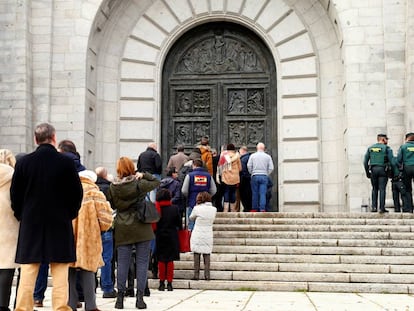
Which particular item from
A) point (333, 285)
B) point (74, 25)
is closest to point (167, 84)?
point (74, 25)

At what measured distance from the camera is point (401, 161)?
14.4m

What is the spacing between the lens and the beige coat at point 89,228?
731cm

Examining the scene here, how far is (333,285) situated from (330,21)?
10.7m

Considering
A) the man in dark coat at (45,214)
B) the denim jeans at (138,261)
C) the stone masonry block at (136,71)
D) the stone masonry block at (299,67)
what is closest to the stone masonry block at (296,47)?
the stone masonry block at (299,67)

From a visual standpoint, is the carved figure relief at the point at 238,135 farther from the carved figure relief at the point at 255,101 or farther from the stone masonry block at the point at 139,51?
the stone masonry block at the point at 139,51

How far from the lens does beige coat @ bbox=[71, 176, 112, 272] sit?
24.0 feet

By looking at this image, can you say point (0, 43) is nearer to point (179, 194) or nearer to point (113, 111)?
point (113, 111)

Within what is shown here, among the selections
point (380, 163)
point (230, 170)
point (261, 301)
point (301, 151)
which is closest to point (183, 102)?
point (301, 151)

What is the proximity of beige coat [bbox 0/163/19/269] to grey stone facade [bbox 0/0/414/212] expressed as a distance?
10.7 meters

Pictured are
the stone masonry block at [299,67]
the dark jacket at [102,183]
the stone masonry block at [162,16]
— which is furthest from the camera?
the stone masonry block at [162,16]

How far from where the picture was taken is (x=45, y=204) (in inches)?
257

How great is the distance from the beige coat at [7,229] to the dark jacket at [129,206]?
1.51 meters

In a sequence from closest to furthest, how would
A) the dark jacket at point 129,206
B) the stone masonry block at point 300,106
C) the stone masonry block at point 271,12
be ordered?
the dark jacket at point 129,206
the stone masonry block at point 300,106
the stone masonry block at point 271,12

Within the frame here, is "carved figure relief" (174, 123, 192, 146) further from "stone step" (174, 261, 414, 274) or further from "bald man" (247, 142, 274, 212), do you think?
"stone step" (174, 261, 414, 274)
